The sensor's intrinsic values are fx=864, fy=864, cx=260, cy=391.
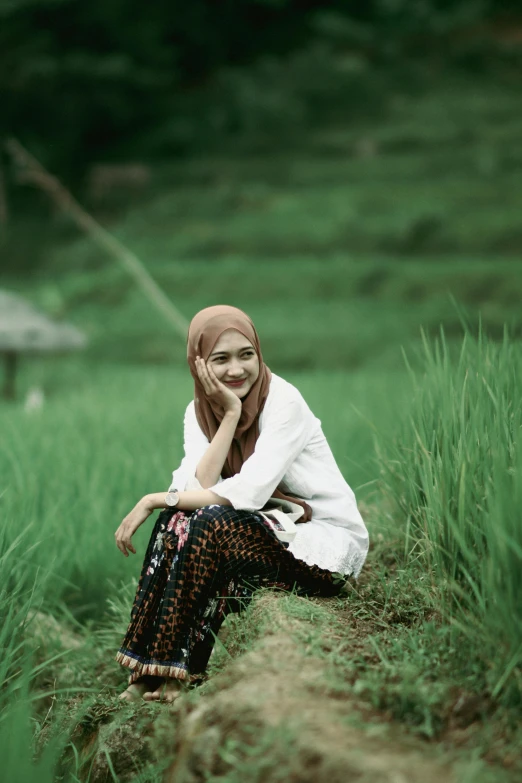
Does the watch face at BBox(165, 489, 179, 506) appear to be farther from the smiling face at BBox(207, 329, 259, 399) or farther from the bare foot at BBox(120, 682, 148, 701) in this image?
the bare foot at BBox(120, 682, 148, 701)

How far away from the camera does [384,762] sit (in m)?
1.22

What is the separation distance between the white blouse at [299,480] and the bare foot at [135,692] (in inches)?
17.4

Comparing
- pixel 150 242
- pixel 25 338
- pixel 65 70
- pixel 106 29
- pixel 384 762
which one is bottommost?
pixel 384 762

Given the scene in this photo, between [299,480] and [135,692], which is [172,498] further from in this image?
[135,692]

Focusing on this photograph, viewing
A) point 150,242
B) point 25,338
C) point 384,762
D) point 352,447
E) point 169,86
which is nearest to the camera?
point 384,762

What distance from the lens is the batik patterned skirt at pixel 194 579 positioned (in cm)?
183

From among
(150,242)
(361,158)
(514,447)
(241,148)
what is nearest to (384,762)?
(514,447)

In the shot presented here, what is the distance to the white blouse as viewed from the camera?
1.89 meters

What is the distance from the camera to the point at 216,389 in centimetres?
198

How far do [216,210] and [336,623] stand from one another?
1149 cm

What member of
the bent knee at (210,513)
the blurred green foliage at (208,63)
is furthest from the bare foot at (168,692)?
the blurred green foliage at (208,63)

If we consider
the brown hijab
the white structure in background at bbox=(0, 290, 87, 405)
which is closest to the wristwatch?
the brown hijab

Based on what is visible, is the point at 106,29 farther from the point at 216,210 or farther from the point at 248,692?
the point at 248,692

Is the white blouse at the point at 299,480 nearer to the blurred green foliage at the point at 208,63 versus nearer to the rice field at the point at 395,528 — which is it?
the rice field at the point at 395,528
